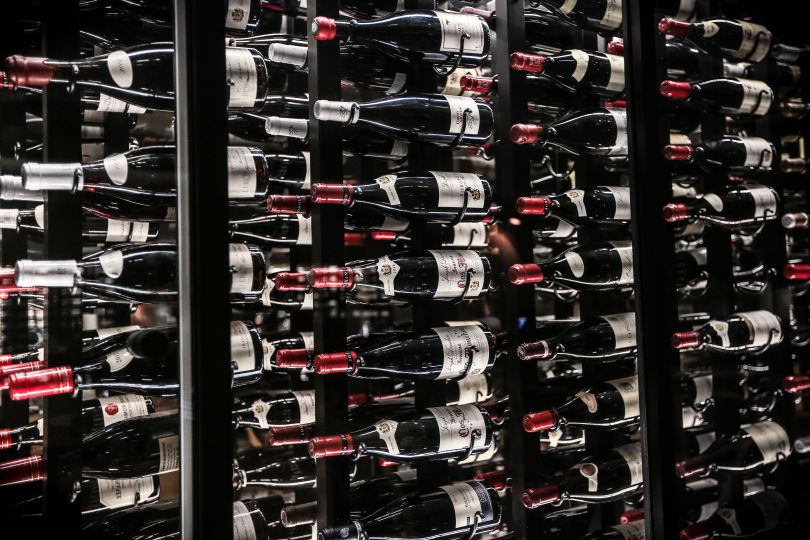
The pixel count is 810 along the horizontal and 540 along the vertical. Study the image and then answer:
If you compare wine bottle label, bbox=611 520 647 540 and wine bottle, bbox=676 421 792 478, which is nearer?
wine bottle label, bbox=611 520 647 540

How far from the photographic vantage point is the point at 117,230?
1.07 m

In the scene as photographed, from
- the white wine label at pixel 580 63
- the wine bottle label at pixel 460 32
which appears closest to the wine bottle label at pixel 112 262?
the wine bottle label at pixel 460 32

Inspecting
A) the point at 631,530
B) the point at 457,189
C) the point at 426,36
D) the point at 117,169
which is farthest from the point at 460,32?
the point at 631,530

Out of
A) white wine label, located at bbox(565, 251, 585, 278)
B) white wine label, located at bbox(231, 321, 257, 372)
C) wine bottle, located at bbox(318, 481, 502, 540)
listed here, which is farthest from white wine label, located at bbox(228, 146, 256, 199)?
white wine label, located at bbox(565, 251, 585, 278)

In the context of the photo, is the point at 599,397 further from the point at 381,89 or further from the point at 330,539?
the point at 381,89

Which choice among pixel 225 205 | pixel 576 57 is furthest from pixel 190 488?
pixel 576 57

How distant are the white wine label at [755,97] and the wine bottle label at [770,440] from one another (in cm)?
67

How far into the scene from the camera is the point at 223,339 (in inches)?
33.3

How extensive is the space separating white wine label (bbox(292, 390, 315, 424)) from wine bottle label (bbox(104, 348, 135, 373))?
0.34 m

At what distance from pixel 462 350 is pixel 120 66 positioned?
65cm

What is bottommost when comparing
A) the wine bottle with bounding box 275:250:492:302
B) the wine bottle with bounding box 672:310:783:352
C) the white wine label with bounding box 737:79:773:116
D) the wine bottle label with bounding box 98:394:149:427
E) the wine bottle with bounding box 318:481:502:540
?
the wine bottle with bounding box 318:481:502:540

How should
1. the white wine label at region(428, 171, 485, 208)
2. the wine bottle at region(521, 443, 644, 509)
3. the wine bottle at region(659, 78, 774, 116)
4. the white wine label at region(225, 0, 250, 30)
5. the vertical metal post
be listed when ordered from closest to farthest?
the vertical metal post → the white wine label at region(225, 0, 250, 30) → the white wine label at region(428, 171, 485, 208) → the wine bottle at region(521, 443, 644, 509) → the wine bottle at region(659, 78, 774, 116)

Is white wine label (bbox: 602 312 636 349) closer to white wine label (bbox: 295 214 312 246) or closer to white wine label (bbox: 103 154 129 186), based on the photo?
white wine label (bbox: 295 214 312 246)

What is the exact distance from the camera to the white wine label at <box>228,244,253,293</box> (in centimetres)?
99
